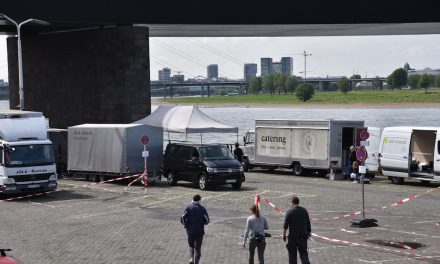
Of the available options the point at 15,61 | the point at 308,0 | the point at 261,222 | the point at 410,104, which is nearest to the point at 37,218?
the point at 261,222

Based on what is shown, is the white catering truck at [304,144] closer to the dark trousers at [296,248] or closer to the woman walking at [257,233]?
the dark trousers at [296,248]

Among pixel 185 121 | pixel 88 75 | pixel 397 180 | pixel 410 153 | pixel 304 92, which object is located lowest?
pixel 397 180

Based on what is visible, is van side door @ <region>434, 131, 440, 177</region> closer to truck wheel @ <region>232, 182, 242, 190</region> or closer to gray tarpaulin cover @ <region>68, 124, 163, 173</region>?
truck wheel @ <region>232, 182, 242, 190</region>

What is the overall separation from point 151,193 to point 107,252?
12632 mm

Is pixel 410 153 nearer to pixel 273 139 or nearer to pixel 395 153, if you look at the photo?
pixel 395 153

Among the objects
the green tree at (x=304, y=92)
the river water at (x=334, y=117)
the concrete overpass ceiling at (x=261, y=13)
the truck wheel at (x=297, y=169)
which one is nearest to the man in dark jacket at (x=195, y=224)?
the truck wheel at (x=297, y=169)

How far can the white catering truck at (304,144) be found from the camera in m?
37.0

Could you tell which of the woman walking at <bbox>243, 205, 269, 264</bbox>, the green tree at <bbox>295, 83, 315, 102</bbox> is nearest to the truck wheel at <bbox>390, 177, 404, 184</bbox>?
the woman walking at <bbox>243, 205, 269, 264</bbox>

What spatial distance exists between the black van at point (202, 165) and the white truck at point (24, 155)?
5.63 m

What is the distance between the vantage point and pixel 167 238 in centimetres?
2047

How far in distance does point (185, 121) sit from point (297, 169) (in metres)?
6.70

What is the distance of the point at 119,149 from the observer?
34.5 meters

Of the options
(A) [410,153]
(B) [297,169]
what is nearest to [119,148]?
(B) [297,169]

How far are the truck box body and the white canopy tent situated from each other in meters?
5.31
